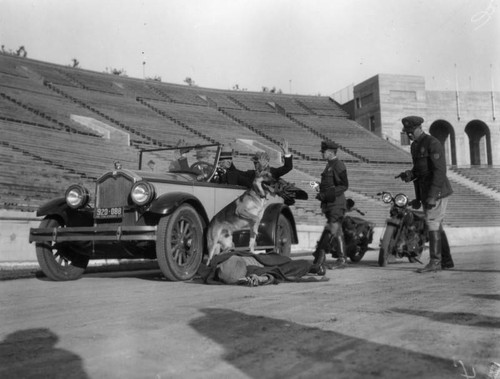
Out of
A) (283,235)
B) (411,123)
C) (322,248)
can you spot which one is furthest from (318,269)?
(411,123)

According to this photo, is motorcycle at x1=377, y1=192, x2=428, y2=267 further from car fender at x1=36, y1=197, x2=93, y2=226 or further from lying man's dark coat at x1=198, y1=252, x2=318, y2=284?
car fender at x1=36, y1=197, x2=93, y2=226

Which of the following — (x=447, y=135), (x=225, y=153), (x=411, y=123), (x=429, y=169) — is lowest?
(x=429, y=169)

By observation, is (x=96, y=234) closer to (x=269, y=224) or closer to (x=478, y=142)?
(x=269, y=224)

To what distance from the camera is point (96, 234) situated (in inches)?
229

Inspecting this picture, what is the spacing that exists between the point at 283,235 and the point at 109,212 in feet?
8.96

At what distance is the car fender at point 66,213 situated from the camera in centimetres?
626

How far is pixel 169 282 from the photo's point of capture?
5.78 meters

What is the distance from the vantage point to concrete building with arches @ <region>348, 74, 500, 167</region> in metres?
36.8

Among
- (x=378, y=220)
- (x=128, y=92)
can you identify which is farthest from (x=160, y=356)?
(x=128, y=92)

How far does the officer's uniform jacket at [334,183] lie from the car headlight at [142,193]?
2486 mm

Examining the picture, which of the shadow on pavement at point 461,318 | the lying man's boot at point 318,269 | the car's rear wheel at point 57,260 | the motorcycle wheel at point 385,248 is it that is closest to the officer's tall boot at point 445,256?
the motorcycle wheel at point 385,248

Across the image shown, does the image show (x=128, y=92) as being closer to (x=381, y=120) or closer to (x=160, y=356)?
(x=381, y=120)

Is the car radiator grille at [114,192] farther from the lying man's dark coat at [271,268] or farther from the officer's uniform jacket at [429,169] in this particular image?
the officer's uniform jacket at [429,169]

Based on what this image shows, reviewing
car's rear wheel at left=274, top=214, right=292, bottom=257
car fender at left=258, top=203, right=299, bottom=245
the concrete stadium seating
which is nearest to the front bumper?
car fender at left=258, top=203, right=299, bottom=245
